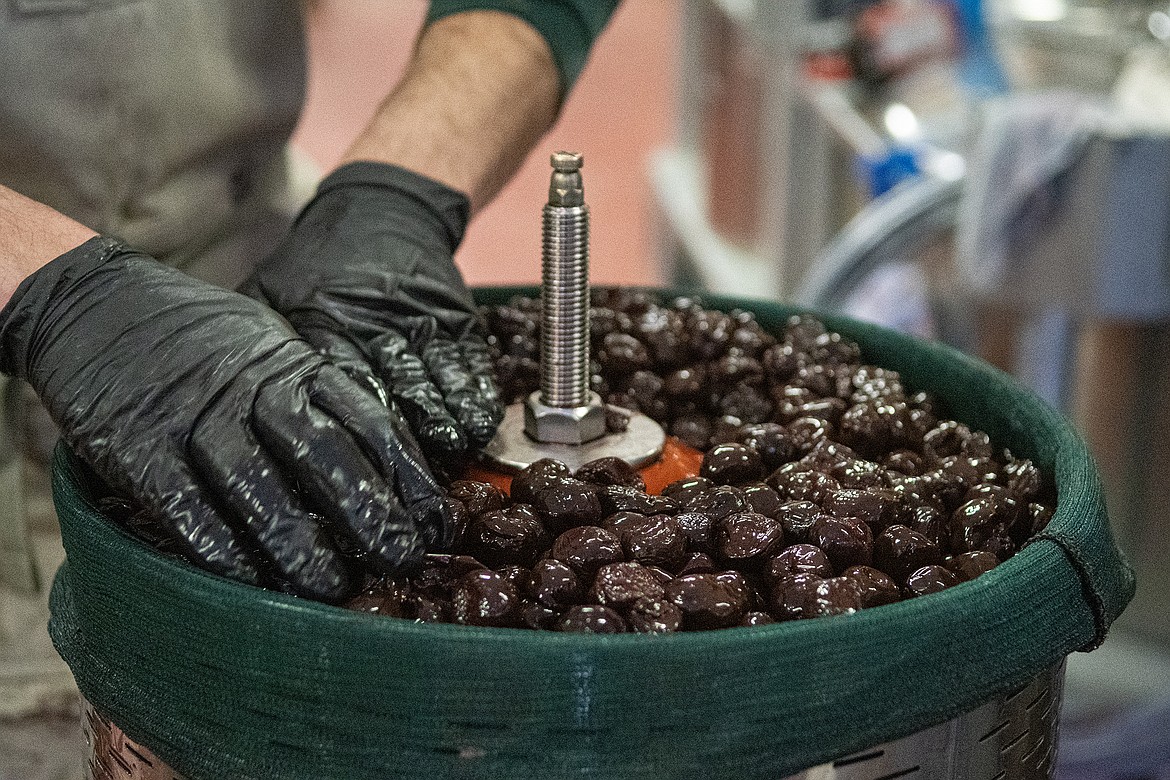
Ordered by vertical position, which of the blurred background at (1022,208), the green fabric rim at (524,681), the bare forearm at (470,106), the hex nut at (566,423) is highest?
the bare forearm at (470,106)

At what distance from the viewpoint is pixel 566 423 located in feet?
4.42

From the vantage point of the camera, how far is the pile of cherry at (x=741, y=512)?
3.35 feet

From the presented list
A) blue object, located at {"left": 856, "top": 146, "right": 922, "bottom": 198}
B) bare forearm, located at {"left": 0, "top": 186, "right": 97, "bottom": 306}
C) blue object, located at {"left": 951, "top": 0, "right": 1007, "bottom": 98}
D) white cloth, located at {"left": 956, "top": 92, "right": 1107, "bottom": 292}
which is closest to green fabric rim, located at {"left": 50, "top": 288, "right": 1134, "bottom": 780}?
bare forearm, located at {"left": 0, "top": 186, "right": 97, "bottom": 306}

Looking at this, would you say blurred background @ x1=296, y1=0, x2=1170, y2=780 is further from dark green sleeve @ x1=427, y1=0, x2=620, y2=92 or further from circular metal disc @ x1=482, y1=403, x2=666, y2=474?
circular metal disc @ x1=482, y1=403, x2=666, y2=474

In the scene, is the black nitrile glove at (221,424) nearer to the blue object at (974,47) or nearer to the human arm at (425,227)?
the human arm at (425,227)

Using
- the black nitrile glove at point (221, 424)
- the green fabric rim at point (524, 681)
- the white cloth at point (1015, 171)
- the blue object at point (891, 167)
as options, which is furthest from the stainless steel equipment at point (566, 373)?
the blue object at point (891, 167)

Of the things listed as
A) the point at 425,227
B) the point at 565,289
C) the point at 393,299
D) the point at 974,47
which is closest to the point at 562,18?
the point at 425,227

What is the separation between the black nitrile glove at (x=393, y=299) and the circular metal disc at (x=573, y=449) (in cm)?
3

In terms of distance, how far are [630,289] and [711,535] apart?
2.22ft

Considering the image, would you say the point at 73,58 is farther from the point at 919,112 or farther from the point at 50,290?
the point at 919,112

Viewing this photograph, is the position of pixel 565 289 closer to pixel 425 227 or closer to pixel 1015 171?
pixel 425 227

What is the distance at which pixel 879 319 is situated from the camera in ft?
10.4

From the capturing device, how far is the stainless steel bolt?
127cm

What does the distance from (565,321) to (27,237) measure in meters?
0.53
